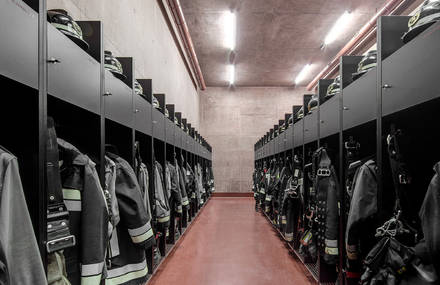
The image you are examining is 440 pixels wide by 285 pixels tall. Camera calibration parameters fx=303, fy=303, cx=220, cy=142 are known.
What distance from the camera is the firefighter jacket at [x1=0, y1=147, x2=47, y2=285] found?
977 millimetres

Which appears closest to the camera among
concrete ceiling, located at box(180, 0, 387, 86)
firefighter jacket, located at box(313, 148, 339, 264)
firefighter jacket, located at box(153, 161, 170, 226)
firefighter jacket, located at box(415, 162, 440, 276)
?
firefighter jacket, located at box(415, 162, 440, 276)

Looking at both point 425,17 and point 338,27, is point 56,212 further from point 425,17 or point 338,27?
point 338,27

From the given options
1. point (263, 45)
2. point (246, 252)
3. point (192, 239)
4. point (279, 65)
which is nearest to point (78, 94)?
point (246, 252)

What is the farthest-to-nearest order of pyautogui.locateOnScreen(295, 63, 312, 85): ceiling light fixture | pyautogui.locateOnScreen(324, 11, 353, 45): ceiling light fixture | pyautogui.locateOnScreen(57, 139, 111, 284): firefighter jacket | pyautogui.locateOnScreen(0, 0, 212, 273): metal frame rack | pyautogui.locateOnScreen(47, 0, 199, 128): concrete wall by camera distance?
pyautogui.locateOnScreen(295, 63, 312, 85): ceiling light fixture < pyautogui.locateOnScreen(324, 11, 353, 45): ceiling light fixture < pyautogui.locateOnScreen(47, 0, 199, 128): concrete wall < pyautogui.locateOnScreen(57, 139, 111, 284): firefighter jacket < pyautogui.locateOnScreen(0, 0, 212, 273): metal frame rack

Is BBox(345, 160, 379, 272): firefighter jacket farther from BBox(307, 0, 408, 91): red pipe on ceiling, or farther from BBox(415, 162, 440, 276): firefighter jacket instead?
BBox(307, 0, 408, 91): red pipe on ceiling

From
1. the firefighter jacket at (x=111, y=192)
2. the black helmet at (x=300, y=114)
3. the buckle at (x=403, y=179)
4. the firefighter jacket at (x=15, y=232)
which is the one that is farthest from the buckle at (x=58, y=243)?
the black helmet at (x=300, y=114)

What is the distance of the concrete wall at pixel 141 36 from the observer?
3004 millimetres

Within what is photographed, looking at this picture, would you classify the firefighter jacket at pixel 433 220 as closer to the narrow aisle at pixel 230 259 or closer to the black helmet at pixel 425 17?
the black helmet at pixel 425 17

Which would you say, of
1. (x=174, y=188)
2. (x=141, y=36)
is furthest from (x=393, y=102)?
(x=141, y=36)

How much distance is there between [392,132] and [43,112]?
1.82 meters

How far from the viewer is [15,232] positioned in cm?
101

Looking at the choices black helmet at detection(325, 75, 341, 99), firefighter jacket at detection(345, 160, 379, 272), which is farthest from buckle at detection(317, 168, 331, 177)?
black helmet at detection(325, 75, 341, 99)

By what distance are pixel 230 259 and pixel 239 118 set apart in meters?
9.52

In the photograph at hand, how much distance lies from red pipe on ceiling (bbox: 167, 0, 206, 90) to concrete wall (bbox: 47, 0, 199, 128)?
453 mm
